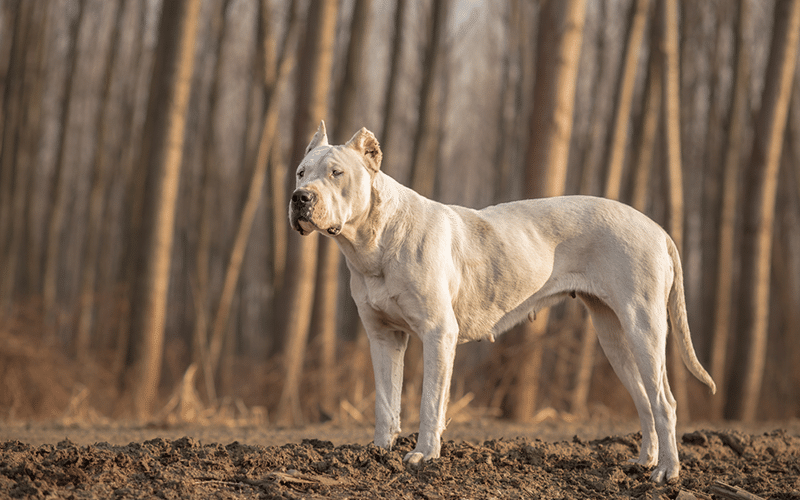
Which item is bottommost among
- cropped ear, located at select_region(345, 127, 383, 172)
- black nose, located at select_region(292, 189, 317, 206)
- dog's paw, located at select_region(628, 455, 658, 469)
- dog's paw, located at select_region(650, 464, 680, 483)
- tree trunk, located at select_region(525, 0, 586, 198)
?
dog's paw, located at select_region(628, 455, 658, 469)

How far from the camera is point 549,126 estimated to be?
9297 millimetres

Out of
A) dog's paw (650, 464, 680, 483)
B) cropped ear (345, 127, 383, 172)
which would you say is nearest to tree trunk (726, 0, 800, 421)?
dog's paw (650, 464, 680, 483)

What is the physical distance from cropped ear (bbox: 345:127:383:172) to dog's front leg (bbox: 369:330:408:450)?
1159mm

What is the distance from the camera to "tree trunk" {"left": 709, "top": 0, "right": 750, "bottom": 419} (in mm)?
12727

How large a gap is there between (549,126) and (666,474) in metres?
5.64

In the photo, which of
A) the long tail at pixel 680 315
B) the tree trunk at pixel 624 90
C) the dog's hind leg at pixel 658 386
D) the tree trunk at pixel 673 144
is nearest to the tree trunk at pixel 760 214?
the tree trunk at pixel 673 144

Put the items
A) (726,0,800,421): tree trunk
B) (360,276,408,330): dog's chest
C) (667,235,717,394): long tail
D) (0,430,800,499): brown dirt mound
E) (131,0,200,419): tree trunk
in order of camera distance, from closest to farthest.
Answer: (0,430,800,499): brown dirt mound
(360,276,408,330): dog's chest
(667,235,717,394): long tail
(131,0,200,419): tree trunk
(726,0,800,421): tree trunk

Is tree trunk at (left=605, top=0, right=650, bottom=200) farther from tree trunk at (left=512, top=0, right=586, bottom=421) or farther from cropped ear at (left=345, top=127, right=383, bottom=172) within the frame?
cropped ear at (left=345, top=127, right=383, bottom=172)

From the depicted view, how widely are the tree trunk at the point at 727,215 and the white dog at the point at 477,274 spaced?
27.4 feet

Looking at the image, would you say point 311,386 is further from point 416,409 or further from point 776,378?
point 776,378

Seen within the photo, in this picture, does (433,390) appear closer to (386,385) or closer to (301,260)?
(386,385)

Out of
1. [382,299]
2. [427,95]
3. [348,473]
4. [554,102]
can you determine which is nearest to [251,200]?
[554,102]

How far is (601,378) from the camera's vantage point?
12.4m

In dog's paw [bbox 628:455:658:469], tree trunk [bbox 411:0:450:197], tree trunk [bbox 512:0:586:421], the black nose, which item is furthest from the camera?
tree trunk [bbox 411:0:450:197]
